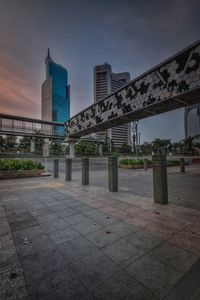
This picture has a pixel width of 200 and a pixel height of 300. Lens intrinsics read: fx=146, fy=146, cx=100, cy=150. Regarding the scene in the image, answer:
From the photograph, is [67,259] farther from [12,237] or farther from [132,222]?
[132,222]

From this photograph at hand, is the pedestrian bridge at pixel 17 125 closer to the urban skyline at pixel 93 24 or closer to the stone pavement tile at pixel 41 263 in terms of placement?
the urban skyline at pixel 93 24

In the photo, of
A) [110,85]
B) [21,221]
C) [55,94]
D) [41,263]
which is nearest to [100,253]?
[41,263]

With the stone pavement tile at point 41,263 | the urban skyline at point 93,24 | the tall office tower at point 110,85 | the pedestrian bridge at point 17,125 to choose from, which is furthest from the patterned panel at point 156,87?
the tall office tower at point 110,85

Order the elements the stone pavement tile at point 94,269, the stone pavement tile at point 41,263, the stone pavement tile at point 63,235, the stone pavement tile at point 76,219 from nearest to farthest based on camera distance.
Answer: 1. the stone pavement tile at point 94,269
2. the stone pavement tile at point 41,263
3. the stone pavement tile at point 63,235
4. the stone pavement tile at point 76,219

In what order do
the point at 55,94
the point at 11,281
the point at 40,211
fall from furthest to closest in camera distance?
1. the point at 55,94
2. the point at 40,211
3. the point at 11,281

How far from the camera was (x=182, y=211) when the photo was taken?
4.07 metres

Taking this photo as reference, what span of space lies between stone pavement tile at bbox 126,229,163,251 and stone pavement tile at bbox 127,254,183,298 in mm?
315

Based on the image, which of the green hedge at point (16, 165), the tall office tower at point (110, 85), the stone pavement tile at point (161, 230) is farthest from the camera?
the tall office tower at point (110, 85)

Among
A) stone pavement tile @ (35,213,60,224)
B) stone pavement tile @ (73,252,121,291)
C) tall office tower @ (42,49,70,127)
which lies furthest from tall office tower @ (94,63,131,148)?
stone pavement tile @ (73,252,121,291)

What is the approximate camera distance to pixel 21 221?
353 cm

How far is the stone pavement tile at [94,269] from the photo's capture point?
1.71 metres

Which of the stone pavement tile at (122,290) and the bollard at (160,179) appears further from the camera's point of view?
the bollard at (160,179)

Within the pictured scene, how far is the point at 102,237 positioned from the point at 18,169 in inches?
416

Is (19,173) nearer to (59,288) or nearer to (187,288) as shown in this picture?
(59,288)
